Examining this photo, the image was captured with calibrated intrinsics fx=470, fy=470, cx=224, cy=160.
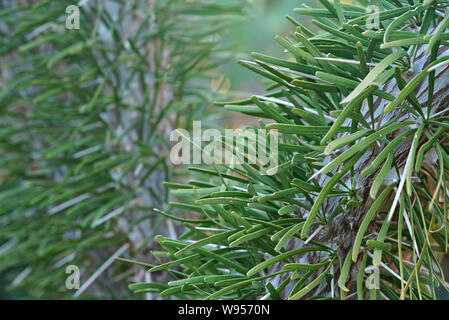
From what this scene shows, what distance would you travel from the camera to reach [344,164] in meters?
0.18

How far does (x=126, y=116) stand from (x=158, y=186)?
6cm

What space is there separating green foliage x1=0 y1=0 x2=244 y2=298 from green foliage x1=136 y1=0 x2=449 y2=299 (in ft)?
0.56

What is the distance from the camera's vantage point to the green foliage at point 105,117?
1.19 feet

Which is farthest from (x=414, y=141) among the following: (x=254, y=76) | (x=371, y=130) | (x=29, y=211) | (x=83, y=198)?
(x=254, y=76)

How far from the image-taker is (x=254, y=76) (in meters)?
0.92

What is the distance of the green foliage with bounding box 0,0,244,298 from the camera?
0.36 m

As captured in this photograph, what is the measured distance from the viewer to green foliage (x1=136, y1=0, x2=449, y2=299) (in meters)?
0.15

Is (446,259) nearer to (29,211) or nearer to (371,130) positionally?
(371,130)

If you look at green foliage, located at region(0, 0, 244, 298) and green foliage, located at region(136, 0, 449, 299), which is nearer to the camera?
green foliage, located at region(136, 0, 449, 299)

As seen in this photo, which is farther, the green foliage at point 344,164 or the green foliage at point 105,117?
the green foliage at point 105,117

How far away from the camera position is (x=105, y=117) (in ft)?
1.32

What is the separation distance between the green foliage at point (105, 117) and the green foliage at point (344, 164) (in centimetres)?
17

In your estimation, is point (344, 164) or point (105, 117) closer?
point (344, 164)

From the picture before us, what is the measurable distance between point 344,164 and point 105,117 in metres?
0.27
